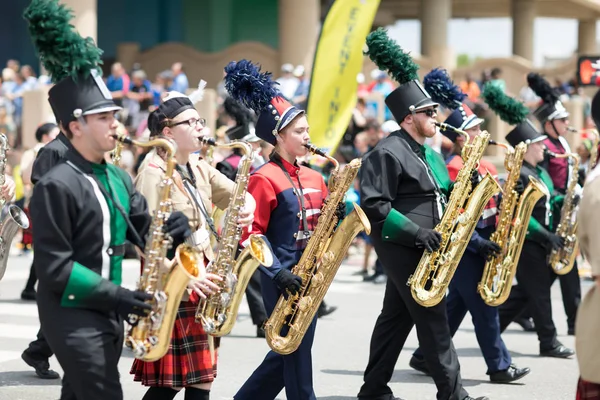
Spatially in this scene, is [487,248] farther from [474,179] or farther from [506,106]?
[506,106]

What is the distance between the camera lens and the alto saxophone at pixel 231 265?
571 centimetres

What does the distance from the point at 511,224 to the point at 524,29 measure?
2835cm

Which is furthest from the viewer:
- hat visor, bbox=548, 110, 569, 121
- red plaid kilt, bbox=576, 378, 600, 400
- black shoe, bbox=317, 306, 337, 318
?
black shoe, bbox=317, 306, 337, 318

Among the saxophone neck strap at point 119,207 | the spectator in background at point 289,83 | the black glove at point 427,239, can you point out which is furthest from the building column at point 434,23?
the saxophone neck strap at point 119,207

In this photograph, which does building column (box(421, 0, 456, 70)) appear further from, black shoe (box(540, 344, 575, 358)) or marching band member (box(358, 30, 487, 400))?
Result: marching band member (box(358, 30, 487, 400))

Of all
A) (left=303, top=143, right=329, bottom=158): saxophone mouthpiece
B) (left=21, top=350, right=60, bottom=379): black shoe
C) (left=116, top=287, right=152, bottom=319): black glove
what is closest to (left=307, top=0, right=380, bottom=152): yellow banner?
(left=21, top=350, right=60, bottom=379): black shoe

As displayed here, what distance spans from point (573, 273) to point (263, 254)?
16.4 ft

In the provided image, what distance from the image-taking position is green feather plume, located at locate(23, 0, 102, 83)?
474 centimetres

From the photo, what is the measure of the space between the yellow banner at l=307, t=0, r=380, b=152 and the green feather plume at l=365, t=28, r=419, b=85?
17.7 feet

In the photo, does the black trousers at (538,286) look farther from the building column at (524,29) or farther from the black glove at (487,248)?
the building column at (524,29)

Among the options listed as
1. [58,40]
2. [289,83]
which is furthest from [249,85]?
[289,83]

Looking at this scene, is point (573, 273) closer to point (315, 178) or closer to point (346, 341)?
point (346, 341)

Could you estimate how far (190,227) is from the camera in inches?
221

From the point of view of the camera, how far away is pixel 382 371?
723 cm
